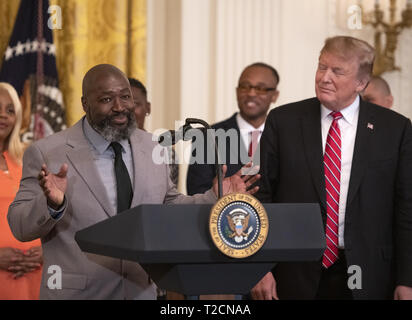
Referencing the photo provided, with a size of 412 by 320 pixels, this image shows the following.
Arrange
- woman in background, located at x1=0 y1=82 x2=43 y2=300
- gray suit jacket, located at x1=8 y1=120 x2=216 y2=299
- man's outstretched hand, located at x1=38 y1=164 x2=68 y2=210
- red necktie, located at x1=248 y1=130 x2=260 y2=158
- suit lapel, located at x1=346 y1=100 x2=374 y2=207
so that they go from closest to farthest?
man's outstretched hand, located at x1=38 y1=164 x2=68 y2=210
gray suit jacket, located at x1=8 y1=120 x2=216 y2=299
suit lapel, located at x1=346 y1=100 x2=374 y2=207
woman in background, located at x1=0 y1=82 x2=43 y2=300
red necktie, located at x1=248 y1=130 x2=260 y2=158

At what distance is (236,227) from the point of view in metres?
2.07

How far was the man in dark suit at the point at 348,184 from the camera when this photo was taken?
3252 mm

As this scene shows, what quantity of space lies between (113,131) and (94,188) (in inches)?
8.8

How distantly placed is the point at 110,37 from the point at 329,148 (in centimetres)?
275

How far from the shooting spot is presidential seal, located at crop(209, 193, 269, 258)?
2.06m

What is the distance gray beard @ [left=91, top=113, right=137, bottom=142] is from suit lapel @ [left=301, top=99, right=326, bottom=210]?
34.9 inches

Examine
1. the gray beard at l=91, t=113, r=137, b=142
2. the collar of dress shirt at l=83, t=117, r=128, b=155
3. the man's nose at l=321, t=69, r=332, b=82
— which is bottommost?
the collar of dress shirt at l=83, t=117, r=128, b=155

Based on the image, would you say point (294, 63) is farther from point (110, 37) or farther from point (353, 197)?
point (353, 197)

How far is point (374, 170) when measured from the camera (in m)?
3.29

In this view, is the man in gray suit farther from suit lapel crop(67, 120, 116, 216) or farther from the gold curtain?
the gold curtain

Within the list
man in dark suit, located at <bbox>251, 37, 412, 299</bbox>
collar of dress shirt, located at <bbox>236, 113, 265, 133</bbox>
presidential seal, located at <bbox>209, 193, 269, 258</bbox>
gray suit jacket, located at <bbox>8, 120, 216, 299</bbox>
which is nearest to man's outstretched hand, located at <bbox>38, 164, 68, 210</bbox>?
gray suit jacket, located at <bbox>8, 120, 216, 299</bbox>

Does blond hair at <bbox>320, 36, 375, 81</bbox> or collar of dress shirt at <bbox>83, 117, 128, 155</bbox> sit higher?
blond hair at <bbox>320, 36, 375, 81</bbox>

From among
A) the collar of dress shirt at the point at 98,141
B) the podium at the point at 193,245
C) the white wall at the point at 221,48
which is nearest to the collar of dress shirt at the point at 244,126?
the white wall at the point at 221,48

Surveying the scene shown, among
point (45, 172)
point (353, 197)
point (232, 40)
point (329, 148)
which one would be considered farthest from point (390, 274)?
point (232, 40)
